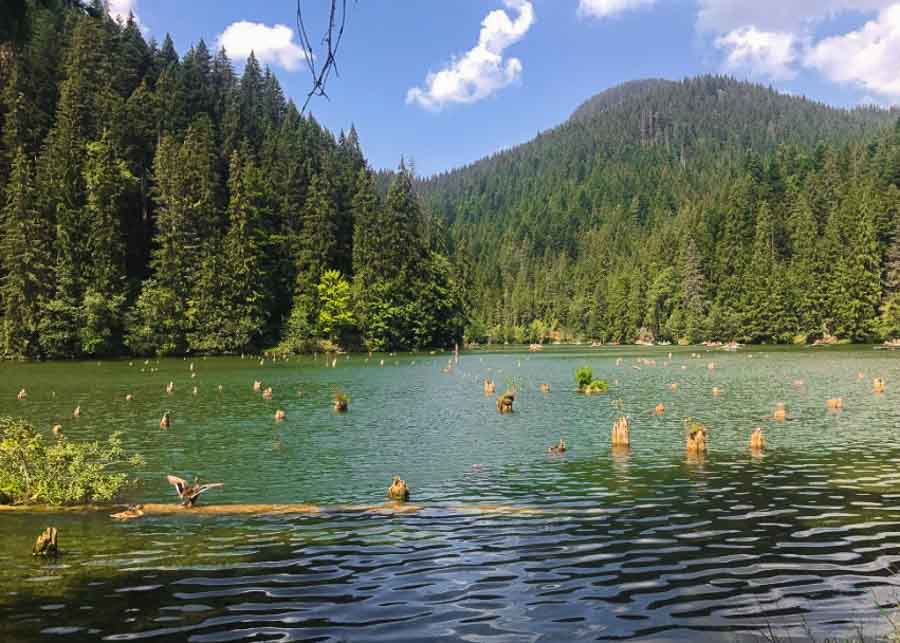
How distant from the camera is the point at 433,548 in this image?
43.9ft

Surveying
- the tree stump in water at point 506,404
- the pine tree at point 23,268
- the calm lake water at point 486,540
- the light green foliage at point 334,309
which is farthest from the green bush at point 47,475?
the light green foliage at point 334,309

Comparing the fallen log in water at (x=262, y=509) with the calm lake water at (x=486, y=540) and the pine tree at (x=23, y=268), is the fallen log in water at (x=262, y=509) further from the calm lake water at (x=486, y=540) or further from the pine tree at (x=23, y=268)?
the pine tree at (x=23, y=268)

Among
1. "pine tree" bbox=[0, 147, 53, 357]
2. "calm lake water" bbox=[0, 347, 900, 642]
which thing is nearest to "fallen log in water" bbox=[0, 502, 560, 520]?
"calm lake water" bbox=[0, 347, 900, 642]

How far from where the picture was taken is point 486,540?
1388 cm

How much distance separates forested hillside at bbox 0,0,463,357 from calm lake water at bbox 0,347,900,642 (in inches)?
2411

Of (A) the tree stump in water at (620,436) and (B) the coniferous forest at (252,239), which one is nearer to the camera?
(A) the tree stump in water at (620,436)

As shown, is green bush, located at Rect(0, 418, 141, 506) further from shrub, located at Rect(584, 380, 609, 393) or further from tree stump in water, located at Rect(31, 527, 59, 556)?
shrub, located at Rect(584, 380, 609, 393)

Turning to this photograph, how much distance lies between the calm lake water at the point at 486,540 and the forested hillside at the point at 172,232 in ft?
201

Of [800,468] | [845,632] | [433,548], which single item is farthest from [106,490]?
[800,468]

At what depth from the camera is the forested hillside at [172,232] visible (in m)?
84.8

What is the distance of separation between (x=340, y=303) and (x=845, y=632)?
94.3 m

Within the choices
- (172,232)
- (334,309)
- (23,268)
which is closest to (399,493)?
(23,268)

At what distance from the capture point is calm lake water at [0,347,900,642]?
981 centimetres

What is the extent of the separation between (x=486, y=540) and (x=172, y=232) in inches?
3482
